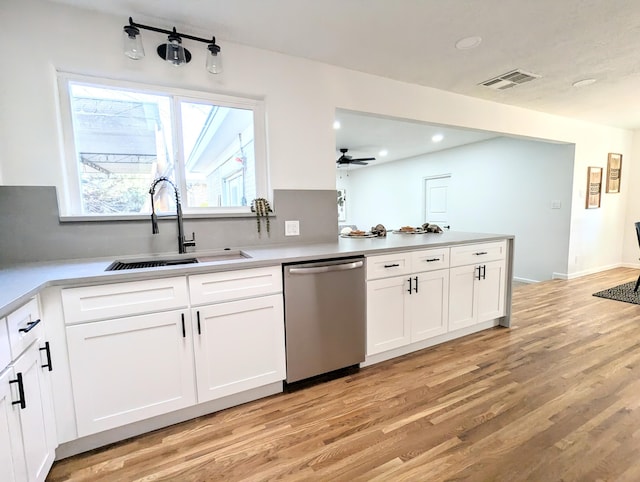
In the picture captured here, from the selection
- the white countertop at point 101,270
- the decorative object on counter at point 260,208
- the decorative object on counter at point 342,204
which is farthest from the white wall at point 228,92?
the decorative object on counter at point 342,204

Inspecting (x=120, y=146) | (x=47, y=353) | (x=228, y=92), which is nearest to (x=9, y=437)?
(x=47, y=353)

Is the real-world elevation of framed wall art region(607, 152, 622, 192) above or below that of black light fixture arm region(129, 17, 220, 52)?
below

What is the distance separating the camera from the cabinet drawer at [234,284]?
65.6 inches

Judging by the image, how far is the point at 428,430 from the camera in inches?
64.5

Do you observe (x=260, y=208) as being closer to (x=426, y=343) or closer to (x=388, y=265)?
(x=388, y=265)

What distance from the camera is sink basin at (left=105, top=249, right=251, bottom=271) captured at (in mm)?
1836

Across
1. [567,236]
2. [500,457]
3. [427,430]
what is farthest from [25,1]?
[567,236]

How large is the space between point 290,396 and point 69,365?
1.21 meters

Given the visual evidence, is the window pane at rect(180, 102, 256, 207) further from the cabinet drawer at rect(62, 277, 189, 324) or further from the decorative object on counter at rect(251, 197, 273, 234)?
the cabinet drawer at rect(62, 277, 189, 324)

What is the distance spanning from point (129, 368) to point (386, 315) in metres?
1.67

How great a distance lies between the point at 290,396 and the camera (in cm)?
197

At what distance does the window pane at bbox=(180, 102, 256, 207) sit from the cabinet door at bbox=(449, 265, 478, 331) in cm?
187

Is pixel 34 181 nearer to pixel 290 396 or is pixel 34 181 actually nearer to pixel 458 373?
pixel 290 396

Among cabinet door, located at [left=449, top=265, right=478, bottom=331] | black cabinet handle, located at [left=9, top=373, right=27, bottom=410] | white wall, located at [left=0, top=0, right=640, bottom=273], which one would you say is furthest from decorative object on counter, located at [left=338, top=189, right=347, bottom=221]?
black cabinet handle, located at [left=9, top=373, right=27, bottom=410]
